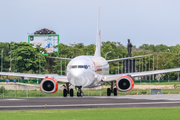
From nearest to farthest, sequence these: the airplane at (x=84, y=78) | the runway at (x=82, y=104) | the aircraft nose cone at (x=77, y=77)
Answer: the runway at (x=82, y=104) < the aircraft nose cone at (x=77, y=77) < the airplane at (x=84, y=78)

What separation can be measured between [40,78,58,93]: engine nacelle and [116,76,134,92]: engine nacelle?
671 centimetres

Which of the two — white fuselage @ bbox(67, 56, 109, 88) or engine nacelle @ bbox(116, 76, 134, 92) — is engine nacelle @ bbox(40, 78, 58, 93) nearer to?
white fuselage @ bbox(67, 56, 109, 88)

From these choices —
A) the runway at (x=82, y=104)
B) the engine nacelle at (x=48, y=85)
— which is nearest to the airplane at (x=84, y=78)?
the engine nacelle at (x=48, y=85)

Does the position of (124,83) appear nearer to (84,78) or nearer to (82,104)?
(84,78)

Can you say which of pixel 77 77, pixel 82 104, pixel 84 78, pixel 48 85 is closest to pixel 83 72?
→ pixel 84 78

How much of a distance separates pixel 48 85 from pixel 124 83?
8210 millimetres

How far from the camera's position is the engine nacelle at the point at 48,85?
4538 cm

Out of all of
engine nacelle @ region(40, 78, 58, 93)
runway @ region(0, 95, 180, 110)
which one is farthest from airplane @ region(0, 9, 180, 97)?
runway @ region(0, 95, 180, 110)

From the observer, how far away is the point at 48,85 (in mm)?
45562

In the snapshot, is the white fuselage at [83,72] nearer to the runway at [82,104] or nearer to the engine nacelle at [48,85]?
the engine nacelle at [48,85]

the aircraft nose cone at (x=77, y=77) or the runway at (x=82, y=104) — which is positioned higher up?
the aircraft nose cone at (x=77, y=77)

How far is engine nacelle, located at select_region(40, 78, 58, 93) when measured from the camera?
45375 millimetres

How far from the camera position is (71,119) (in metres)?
20.9

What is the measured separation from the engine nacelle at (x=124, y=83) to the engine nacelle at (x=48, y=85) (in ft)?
22.0
